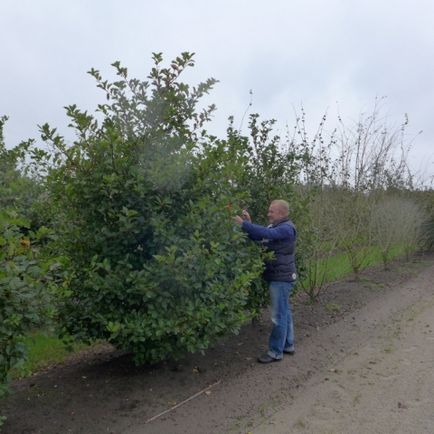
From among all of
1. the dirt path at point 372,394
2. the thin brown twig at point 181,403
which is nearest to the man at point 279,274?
the dirt path at point 372,394

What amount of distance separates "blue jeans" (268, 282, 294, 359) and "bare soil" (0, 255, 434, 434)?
0.19 meters

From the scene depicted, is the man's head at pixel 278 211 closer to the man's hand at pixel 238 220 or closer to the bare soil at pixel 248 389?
the man's hand at pixel 238 220

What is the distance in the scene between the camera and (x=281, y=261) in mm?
5895

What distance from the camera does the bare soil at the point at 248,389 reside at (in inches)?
165

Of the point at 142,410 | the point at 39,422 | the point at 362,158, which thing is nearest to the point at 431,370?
the point at 142,410

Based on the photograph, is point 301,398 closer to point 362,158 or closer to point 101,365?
point 101,365

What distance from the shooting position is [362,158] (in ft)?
34.9

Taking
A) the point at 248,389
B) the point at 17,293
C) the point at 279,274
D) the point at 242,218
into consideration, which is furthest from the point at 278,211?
the point at 17,293

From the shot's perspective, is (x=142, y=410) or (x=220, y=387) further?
(x=220, y=387)

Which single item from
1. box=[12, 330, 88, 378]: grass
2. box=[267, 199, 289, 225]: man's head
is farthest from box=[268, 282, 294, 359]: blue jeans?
box=[12, 330, 88, 378]: grass

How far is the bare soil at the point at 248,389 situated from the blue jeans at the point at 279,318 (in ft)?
0.61

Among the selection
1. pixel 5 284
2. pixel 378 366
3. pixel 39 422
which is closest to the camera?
pixel 5 284

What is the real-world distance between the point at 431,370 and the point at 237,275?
8.35ft

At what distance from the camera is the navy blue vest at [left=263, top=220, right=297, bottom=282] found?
588 cm
